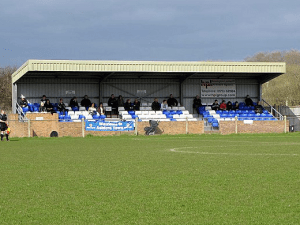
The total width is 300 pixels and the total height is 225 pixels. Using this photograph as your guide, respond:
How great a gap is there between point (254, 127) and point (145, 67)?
10418mm

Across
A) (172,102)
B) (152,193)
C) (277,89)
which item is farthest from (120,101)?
(277,89)

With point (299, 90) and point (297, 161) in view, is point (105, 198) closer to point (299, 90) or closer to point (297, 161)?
point (297, 161)

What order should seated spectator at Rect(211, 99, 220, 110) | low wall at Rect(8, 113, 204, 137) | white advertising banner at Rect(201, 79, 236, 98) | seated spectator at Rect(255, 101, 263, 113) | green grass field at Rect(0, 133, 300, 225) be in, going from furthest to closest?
white advertising banner at Rect(201, 79, 236, 98)
seated spectator at Rect(211, 99, 220, 110)
seated spectator at Rect(255, 101, 263, 113)
low wall at Rect(8, 113, 204, 137)
green grass field at Rect(0, 133, 300, 225)

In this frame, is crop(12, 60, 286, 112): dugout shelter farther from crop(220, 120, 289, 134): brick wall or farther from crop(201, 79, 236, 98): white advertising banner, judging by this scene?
crop(220, 120, 289, 134): brick wall

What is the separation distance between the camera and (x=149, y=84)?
51000mm

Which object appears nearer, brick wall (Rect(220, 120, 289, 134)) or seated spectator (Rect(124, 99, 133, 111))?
brick wall (Rect(220, 120, 289, 134))

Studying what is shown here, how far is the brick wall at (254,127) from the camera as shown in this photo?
40656 millimetres

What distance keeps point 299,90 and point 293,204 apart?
269 feet

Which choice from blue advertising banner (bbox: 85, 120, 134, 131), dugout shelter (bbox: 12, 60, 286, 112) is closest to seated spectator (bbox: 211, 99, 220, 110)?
dugout shelter (bbox: 12, 60, 286, 112)

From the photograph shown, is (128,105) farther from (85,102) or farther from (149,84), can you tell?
(149,84)

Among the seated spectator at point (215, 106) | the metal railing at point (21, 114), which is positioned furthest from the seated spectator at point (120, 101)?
the metal railing at point (21, 114)

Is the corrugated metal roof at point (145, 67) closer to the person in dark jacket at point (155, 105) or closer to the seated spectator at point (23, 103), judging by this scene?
the seated spectator at point (23, 103)

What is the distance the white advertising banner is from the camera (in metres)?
51.8

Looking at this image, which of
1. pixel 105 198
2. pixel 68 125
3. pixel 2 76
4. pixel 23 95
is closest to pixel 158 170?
pixel 105 198
